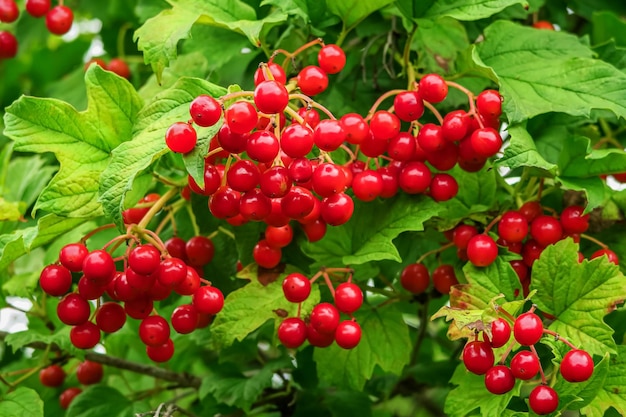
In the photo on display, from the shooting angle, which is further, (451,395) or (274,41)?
(274,41)

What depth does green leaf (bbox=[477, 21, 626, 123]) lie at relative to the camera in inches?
63.3

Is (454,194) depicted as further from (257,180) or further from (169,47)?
(169,47)

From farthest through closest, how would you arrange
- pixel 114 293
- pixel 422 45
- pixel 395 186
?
1. pixel 422 45
2. pixel 395 186
3. pixel 114 293

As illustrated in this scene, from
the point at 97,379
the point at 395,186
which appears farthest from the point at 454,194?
the point at 97,379

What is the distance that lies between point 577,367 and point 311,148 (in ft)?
1.78

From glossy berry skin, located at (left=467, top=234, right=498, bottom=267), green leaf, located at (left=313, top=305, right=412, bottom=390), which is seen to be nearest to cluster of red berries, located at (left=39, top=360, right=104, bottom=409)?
green leaf, located at (left=313, top=305, right=412, bottom=390)

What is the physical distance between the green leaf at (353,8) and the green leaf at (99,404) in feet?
3.35

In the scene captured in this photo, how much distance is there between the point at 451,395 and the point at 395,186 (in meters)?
0.40

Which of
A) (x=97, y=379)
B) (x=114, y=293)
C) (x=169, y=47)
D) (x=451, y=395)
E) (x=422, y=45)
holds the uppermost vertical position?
(x=169, y=47)

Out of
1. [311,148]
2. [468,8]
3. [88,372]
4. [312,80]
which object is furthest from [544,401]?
[88,372]

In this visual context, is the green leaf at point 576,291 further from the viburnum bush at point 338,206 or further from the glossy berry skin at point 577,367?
the glossy berry skin at point 577,367

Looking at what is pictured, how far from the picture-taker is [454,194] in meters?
1.62

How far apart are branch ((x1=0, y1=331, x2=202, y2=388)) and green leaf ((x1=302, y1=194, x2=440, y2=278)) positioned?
578 mm

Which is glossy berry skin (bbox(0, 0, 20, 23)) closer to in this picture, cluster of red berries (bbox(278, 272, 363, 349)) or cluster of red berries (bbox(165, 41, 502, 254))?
cluster of red berries (bbox(165, 41, 502, 254))
